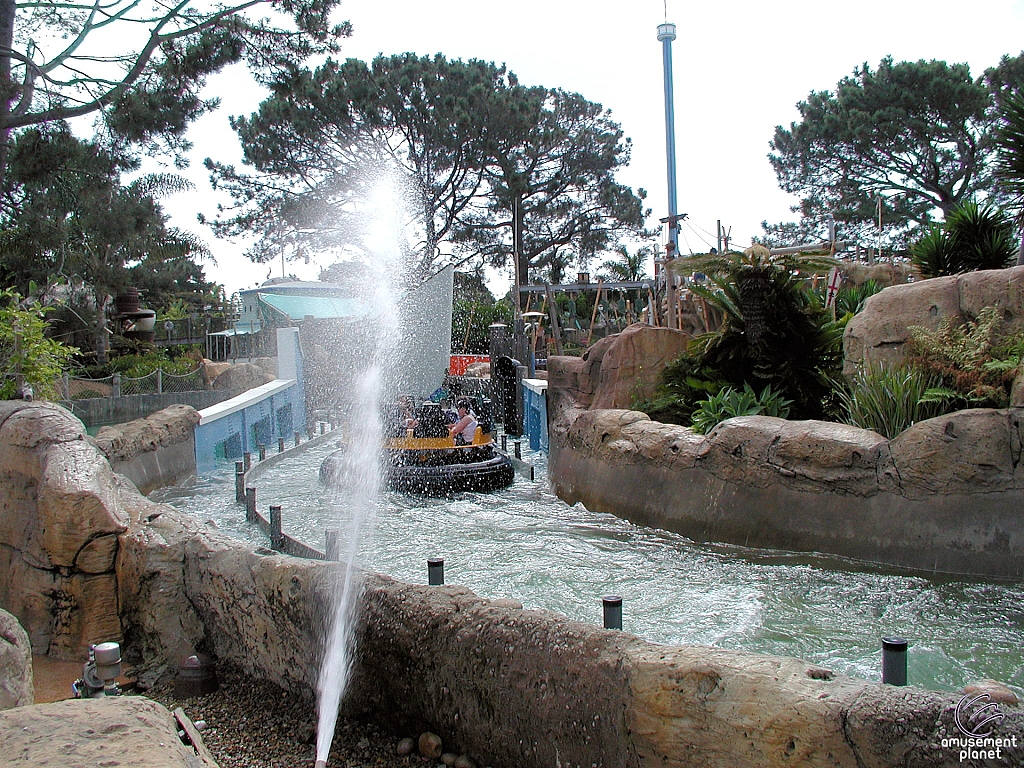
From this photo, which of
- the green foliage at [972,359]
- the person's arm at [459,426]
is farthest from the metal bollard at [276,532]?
the green foliage at [972,359]

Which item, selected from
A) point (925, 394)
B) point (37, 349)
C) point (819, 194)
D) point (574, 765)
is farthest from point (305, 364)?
point (819, 194)

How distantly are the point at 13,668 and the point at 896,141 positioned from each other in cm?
2792

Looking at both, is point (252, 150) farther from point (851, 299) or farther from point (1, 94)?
point (851, 299)

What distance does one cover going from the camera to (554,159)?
26.3m

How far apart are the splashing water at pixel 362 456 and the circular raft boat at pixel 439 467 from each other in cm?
25

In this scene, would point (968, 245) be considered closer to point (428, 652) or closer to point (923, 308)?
point (923, 308)

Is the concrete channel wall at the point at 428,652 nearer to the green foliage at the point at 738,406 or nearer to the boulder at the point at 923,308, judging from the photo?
the green foliage at the point at 738,406

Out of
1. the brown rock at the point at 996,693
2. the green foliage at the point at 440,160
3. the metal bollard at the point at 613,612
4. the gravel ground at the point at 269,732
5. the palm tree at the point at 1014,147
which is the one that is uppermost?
the green foliage at the point at 440,160

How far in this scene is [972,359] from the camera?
5.68m

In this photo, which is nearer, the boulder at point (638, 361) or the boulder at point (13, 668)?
the boulder at point (13, 668)

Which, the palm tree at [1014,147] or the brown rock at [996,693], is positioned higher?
the palm tree at [1014,147]

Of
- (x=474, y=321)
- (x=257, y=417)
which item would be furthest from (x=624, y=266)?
(x=257, y=417)

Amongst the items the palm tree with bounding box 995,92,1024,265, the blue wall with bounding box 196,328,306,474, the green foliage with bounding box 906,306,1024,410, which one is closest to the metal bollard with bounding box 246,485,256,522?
the blue wall with bounding box 196,328,306,474

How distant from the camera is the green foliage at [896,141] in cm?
2445
